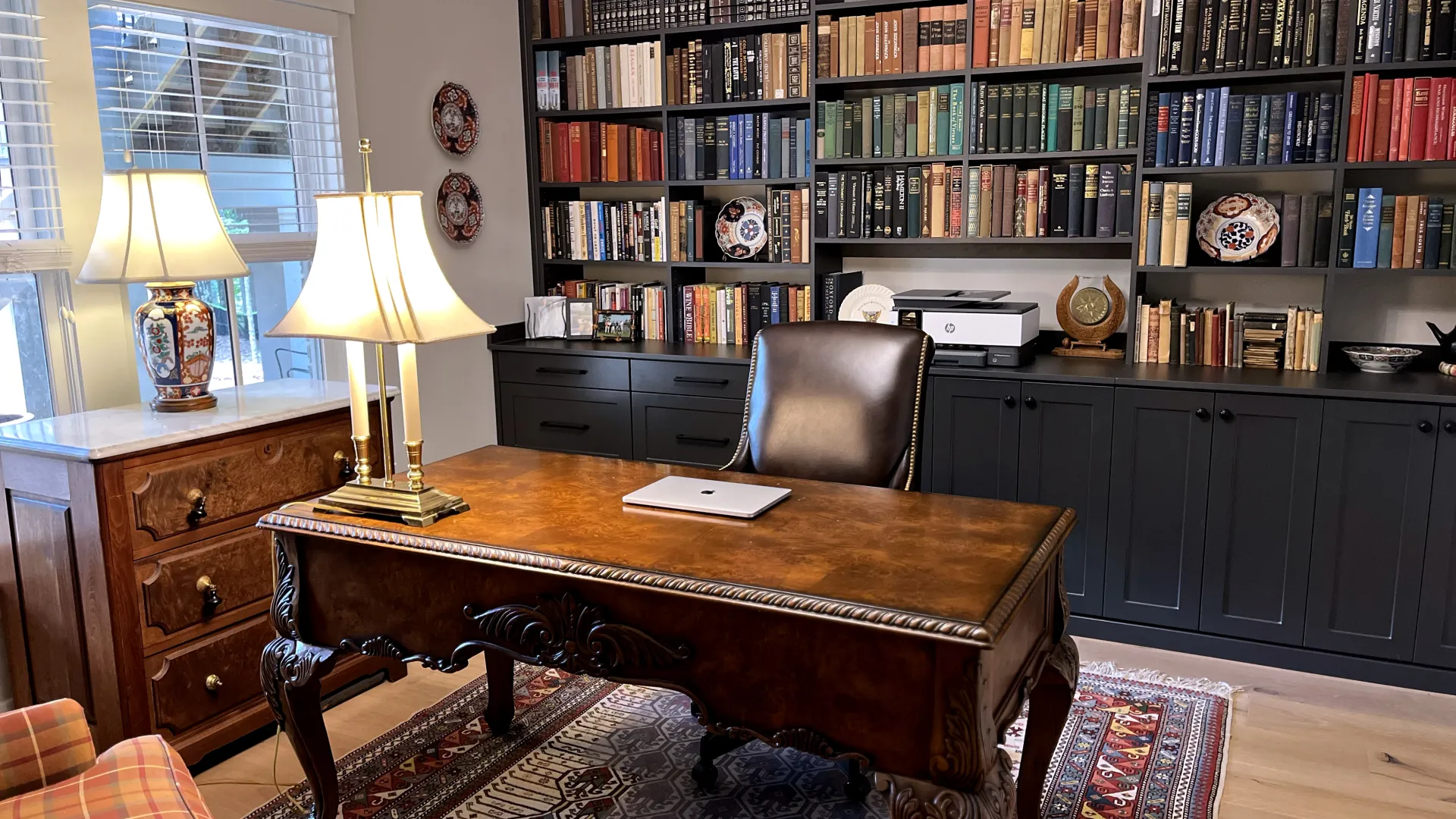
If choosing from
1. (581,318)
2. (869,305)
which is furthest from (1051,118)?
(581,318)

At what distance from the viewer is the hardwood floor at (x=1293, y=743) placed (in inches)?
95.5

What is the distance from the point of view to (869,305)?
12.9 ft

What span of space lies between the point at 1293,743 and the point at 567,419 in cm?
269

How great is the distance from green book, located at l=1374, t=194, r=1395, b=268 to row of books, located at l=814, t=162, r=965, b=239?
125cm

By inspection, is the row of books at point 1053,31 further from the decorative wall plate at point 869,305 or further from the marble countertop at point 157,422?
the marble countertop at point 157,422

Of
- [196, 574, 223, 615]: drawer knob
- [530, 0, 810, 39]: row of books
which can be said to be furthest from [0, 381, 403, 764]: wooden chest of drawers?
[530, 0, 810, 39]: row of books

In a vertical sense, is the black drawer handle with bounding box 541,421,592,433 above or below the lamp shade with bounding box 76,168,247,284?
below

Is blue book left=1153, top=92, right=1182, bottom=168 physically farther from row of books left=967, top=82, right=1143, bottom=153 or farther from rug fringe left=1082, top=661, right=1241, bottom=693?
rug fringe left=1082, top=661, right=1241, bottom=693

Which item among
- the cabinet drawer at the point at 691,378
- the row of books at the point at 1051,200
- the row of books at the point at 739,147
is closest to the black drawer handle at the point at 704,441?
the cabinet drawer at the point at 691,378

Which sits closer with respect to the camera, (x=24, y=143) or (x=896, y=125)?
(x=24, y=143)

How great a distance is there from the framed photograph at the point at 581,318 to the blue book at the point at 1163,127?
2.20 m

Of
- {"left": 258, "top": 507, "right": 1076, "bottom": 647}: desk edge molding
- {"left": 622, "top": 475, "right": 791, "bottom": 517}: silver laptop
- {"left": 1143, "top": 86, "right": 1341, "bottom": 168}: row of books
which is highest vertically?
{"left": 1143, "top": 86, "right": 1341, "bottom": 168}: row of books

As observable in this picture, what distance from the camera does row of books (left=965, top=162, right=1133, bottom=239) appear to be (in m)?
3.46

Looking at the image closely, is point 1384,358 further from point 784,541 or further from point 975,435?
point 784,541
